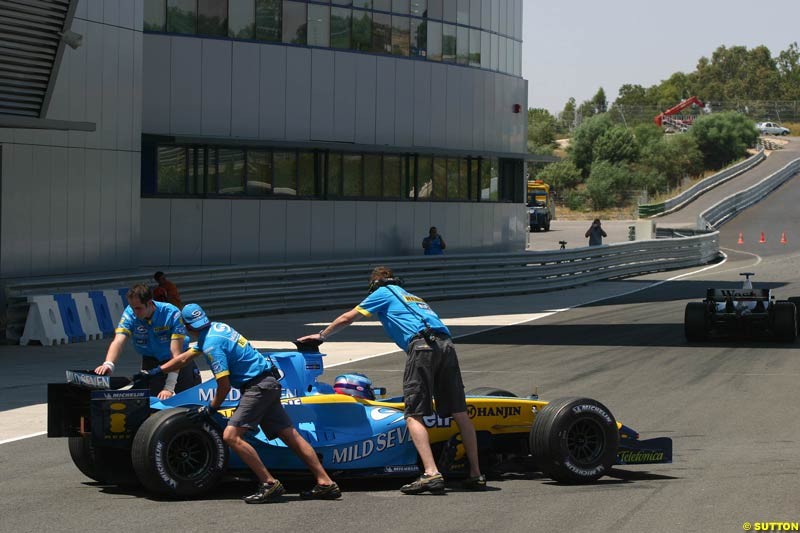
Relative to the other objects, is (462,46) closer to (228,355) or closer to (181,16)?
(181,16)

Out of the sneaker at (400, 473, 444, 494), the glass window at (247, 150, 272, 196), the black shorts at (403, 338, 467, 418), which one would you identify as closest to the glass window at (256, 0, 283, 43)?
the glass window at (247, 150, 272, 196)

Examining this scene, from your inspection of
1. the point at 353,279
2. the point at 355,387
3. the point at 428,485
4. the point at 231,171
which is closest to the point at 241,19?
the point at 231,171

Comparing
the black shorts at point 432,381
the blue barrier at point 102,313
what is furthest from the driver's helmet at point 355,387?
the blue barrier at point 102,313

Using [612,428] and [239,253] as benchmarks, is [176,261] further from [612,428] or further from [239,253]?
[612,428]

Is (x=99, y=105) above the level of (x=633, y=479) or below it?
above

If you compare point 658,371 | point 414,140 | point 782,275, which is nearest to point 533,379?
point 658,371

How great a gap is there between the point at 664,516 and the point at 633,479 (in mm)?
1557

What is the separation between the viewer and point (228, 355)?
921 centimetres

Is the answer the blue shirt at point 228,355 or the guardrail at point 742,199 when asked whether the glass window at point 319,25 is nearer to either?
the blue shirt at point 228,355

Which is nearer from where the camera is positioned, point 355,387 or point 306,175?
point 355,387

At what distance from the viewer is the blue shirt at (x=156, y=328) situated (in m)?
10.9

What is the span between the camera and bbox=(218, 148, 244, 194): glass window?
99.0ft

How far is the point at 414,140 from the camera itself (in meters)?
34.8

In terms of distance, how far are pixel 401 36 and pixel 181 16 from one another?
23.3ft
